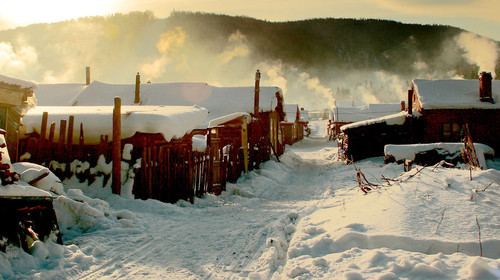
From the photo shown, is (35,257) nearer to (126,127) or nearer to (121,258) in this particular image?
(121,258)

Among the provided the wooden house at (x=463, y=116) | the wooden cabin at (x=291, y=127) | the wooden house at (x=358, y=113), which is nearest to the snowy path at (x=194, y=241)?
the wooden house at (x=463, y=116)

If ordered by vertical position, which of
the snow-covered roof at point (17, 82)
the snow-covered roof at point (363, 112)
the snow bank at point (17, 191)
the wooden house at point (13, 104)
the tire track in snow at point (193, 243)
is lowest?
the tire track in snow at point (193, 243)

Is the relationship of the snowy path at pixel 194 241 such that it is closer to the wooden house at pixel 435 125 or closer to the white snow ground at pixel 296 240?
the white snow ground at pixel 296 240

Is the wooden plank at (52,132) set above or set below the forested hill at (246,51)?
below

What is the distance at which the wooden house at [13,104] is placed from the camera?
7.14 metres

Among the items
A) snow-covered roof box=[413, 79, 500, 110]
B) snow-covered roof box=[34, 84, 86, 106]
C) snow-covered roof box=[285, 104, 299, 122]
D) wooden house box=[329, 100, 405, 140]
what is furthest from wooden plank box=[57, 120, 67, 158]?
wooden house box=[329, 100, 405, 140]

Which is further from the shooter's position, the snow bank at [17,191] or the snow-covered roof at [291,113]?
the snow-covered roof at [291,113]

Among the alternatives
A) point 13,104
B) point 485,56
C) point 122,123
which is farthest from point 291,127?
point 13,104

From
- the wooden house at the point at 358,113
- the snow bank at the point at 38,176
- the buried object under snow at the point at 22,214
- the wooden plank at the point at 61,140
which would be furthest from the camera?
the wooden house at the point at 358,113

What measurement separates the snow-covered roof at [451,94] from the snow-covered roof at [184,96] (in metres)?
9.00

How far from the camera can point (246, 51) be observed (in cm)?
12088

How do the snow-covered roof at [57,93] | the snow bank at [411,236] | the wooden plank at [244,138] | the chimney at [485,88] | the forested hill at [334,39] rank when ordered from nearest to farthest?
the snow bank at [411,236]
the wooden plank at [244,138]
the chimney at [485,88]
the snow-covered roof at [57,93]
the forested hill at [334,39]

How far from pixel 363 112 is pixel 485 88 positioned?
1157 inches

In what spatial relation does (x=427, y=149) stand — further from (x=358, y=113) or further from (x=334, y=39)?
(x=334, y=39)
